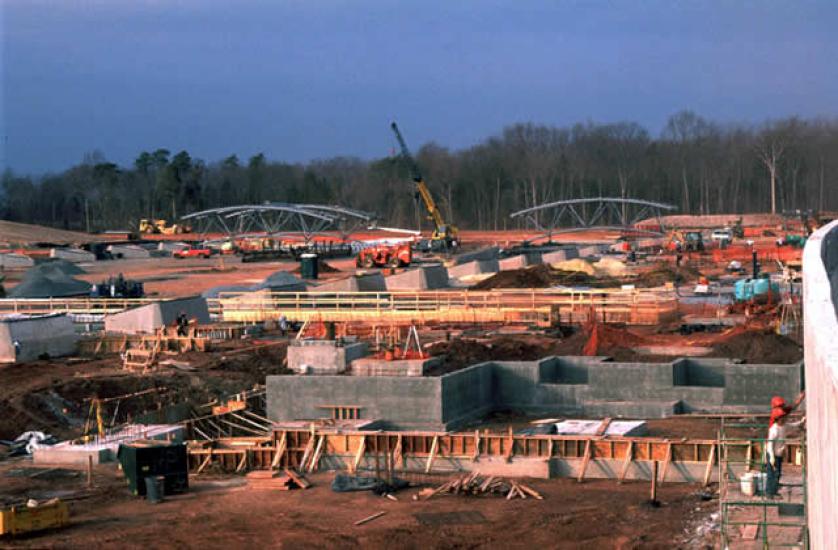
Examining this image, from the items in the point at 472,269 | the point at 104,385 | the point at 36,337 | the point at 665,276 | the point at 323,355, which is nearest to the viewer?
the point at 323,355

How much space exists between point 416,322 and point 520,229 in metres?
91.9

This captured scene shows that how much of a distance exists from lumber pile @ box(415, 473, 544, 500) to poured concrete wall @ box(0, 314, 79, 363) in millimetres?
19916

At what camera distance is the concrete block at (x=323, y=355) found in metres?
28.0

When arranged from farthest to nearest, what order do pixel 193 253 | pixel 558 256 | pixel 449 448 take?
1. pixel 193 253
2. pixel 558 256
3. pixel 449 448

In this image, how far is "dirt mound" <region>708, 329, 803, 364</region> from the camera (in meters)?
29.2

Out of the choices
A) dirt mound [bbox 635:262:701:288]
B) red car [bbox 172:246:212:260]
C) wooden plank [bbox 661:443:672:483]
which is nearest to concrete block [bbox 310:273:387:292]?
dirt mound [bbox 635:262:701:288]

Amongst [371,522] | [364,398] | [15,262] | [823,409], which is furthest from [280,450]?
[15,262]

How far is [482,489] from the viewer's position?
21.1m

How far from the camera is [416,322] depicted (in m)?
43.0

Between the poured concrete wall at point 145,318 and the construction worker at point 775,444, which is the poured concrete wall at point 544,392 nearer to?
the construction worker at point 775,444

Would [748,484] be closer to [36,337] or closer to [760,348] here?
[760,348]

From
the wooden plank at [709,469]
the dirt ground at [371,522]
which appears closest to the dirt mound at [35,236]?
the dirt ground at [371,522]

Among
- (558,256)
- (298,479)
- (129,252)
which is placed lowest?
(298,479)

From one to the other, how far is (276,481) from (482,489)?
11.9 ft
